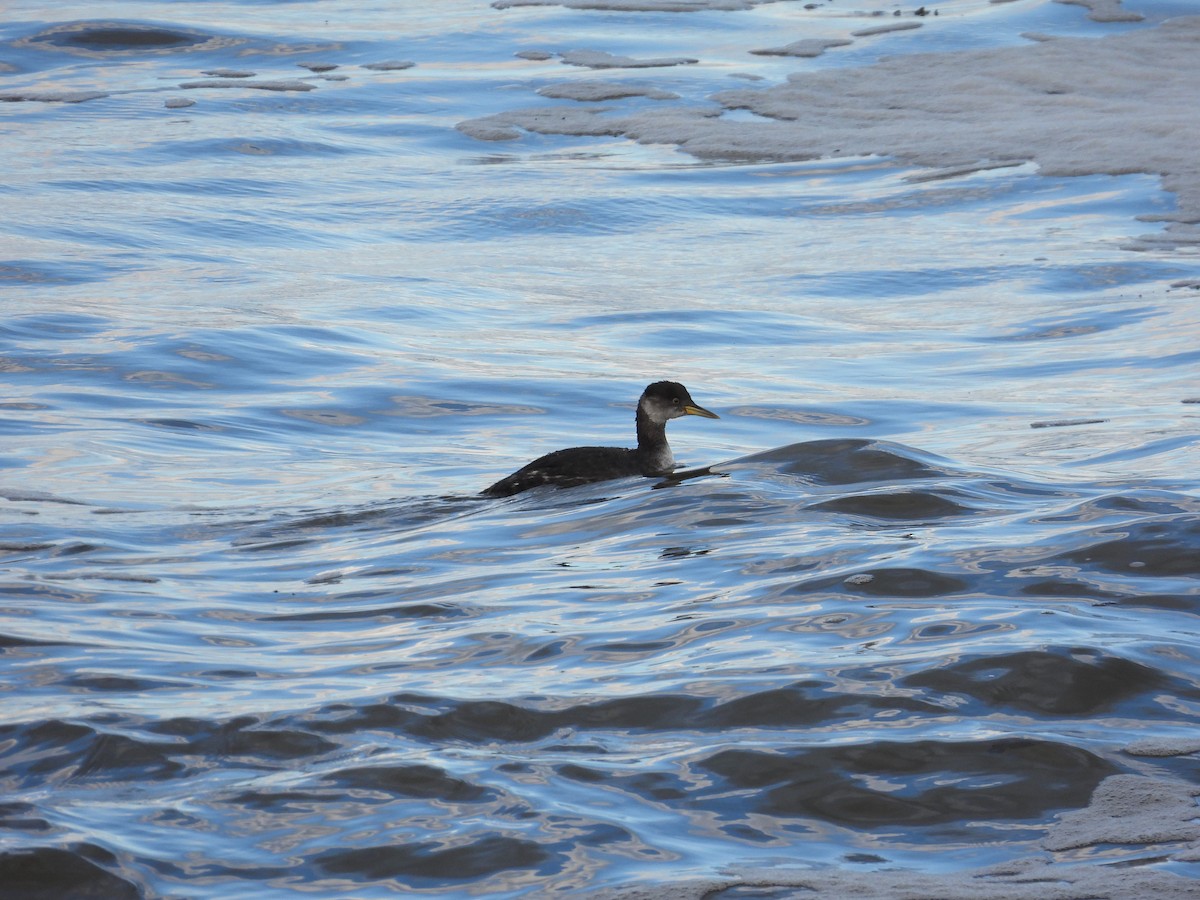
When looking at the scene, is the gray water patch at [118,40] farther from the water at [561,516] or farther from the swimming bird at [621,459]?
the swimming bird at [621,459]

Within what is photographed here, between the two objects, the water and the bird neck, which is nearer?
the water

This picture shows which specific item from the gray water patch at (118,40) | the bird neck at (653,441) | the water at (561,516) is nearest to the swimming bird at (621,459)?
the bird neck at (653,441)

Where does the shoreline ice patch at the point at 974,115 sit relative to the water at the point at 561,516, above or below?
above

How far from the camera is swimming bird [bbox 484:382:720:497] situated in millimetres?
10008

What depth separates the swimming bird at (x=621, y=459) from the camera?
10008mm

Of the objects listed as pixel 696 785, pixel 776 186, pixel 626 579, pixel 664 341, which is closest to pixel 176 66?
pixel 776 186

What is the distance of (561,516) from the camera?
9.36 meters

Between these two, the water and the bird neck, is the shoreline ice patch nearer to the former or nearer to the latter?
the water

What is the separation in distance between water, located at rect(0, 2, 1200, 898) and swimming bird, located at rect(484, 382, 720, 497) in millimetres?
192

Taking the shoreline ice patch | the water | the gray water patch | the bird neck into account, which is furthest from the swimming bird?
the gray water patch

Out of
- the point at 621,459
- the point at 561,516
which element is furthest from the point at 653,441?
the point at 561,516

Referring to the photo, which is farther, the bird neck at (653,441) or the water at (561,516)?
the bird neck at (653,441)

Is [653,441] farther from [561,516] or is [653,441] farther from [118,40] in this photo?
[118,40]

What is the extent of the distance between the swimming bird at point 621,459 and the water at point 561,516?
192 millimetres
